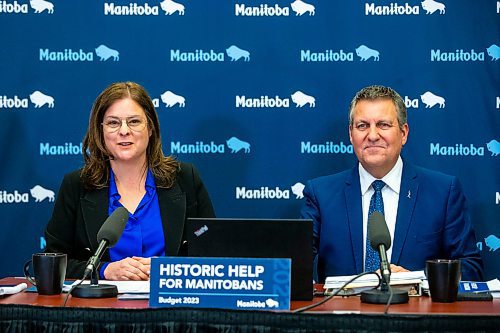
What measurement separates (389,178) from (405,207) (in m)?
0.16

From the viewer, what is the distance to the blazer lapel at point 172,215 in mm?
3416

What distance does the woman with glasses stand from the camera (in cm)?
339

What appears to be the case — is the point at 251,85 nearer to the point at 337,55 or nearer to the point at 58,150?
the point at 337,55

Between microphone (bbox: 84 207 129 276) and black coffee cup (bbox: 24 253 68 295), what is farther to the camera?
black coffee cup (bbox: 24 253 68 295)

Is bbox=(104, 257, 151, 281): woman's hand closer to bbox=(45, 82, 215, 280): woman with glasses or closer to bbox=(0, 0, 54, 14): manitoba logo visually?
bbox=(45, 82, 215, 280): woman with glasses

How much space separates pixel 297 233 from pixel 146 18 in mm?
2325

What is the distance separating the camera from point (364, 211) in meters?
3.50

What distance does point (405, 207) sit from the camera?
3439mm

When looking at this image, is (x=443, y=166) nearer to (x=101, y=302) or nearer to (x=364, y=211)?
(x=364, y=211)

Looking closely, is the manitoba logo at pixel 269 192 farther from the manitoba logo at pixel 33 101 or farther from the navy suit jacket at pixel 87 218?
the manitoba logo at pixel 33 101

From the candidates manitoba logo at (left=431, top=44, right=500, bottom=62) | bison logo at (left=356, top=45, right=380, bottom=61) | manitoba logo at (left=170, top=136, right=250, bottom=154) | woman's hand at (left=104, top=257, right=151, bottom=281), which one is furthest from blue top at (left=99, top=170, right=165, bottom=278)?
manitoba logo at (left=431, top=44, right=500, bottom=62)

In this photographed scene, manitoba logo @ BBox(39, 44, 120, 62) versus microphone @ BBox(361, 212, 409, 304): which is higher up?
manitoba logo @ BBox(39, 44, 120, 62)

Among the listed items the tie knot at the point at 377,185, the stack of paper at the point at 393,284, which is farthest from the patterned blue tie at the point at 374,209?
the stack of paper at the point at 393,284

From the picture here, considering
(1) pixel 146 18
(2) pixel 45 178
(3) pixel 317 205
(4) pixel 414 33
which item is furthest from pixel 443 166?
(2) pixel 45 178
